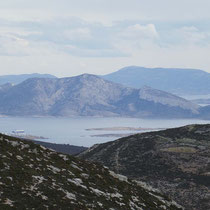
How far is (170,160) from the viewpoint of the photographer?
85.4 metres

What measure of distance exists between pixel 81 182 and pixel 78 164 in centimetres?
552

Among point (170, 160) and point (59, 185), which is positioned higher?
point (59, 185)

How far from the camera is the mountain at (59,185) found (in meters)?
27.2

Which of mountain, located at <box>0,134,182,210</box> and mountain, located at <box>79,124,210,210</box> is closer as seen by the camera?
mountain, located at <box>0,134,182,210</box>

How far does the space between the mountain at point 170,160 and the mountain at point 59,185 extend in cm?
2364

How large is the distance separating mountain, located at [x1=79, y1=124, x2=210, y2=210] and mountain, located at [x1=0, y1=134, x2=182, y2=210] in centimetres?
2364

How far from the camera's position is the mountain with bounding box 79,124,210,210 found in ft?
219

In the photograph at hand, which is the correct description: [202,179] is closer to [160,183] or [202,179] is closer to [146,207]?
[160,183]

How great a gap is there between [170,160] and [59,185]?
57.0 m

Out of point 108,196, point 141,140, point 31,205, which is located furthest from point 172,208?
point 141,140

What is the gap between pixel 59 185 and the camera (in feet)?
103

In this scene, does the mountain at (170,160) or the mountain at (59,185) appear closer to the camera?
the mountain at (59,185)

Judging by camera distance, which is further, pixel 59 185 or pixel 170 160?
pixel 170 160

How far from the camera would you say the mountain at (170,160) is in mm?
66688
